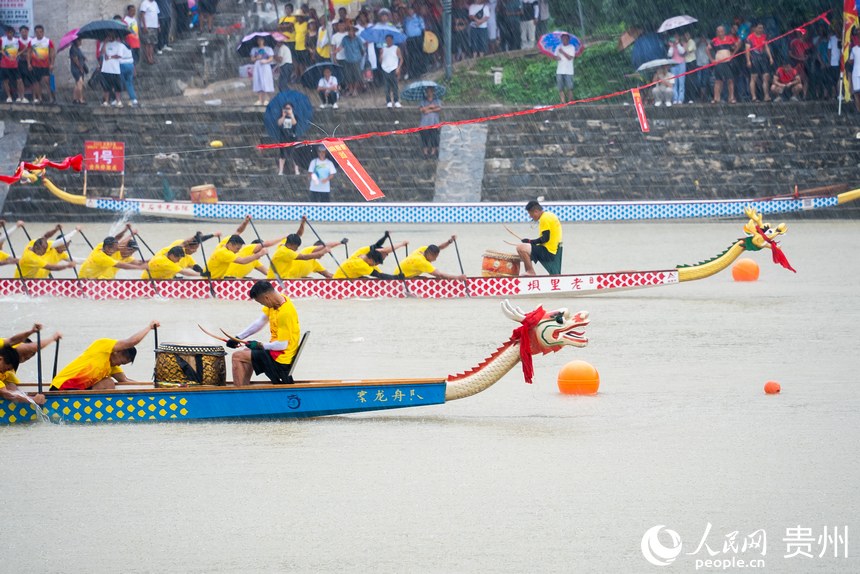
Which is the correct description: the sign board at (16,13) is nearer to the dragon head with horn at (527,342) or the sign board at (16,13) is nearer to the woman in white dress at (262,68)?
the woman in white dress at (262,68)

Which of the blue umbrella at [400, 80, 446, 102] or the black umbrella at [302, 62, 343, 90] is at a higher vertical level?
the black umbrella at [302, 62, 343, 90]

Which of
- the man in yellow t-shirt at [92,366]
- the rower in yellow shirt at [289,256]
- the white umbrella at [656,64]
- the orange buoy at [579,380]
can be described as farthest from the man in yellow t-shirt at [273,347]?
the white umbrella at [656,64]

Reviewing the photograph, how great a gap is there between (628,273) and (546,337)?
7.21 metres

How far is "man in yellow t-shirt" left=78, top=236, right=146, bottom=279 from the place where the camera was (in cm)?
1816

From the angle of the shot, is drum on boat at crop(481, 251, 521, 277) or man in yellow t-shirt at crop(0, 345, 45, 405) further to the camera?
drum on boat at crop(481, 251, 521, 277)

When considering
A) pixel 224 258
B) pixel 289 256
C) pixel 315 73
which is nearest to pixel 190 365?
Result: pixel 289 256

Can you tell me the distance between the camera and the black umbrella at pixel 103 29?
28781 mm

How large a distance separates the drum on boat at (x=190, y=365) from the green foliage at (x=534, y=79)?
67.9 feet

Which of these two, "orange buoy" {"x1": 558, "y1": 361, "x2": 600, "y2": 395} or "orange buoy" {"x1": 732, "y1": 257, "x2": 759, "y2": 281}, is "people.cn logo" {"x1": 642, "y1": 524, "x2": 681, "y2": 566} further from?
"orange buoy" {"x1": 732, "y1": 257, "x2": 759, "y2": 281}

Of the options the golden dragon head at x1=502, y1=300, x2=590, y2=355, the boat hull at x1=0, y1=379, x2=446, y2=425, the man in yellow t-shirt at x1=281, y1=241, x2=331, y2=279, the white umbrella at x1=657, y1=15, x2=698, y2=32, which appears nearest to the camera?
the golden dragon head at x1=502, y1=300, x2=590, y2=355

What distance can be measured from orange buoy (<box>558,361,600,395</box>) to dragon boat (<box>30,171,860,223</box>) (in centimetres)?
1445

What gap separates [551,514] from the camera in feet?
28.2

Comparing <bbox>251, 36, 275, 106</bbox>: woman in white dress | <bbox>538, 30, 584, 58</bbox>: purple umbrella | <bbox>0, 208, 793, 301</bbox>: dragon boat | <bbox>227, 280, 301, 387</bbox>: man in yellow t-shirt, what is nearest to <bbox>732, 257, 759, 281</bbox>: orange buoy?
<bbox>0, 208, 793, 301</bbox>: dragon boat

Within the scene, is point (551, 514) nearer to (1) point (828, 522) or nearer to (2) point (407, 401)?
(1) point (828, 522)
